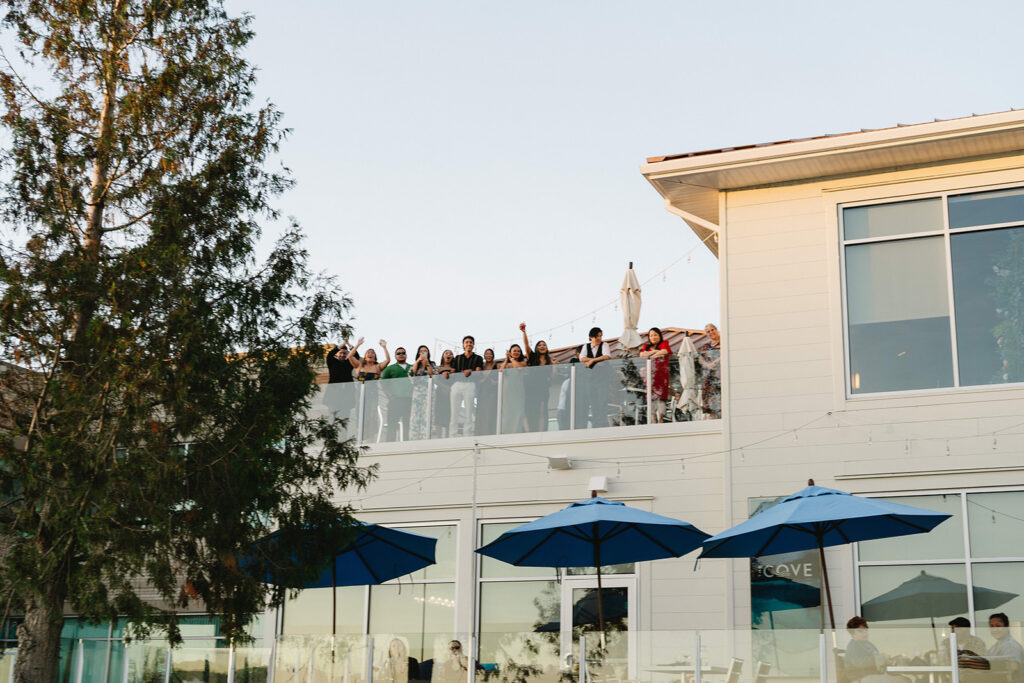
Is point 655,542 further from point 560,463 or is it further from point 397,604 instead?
point 397,604

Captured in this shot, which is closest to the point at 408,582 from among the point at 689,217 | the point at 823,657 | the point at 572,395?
the point at 572,395

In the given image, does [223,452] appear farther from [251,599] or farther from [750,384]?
[750,384]

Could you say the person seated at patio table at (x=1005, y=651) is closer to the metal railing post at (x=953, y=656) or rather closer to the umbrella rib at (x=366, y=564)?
the metal railing post at (x=953, y=656)

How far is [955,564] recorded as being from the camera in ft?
42.9

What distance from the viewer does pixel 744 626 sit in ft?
45.4

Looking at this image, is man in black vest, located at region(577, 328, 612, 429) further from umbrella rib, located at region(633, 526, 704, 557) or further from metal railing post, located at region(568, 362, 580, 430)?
umbrella rib, located at region(633, 526, 704, 557)

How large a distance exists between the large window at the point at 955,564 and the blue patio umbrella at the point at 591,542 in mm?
2371

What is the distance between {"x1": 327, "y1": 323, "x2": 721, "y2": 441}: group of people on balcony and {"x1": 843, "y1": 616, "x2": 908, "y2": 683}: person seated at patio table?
17.0 feet

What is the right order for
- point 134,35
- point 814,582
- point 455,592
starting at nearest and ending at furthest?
point 134,35 → point 814,582 → point 455,592

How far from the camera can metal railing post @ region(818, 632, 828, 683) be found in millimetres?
10211

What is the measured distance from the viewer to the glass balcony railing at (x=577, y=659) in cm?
1005

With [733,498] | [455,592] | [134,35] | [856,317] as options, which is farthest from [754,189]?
[134,35]

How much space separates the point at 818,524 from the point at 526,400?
5.28m

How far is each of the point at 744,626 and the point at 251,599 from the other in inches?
228
